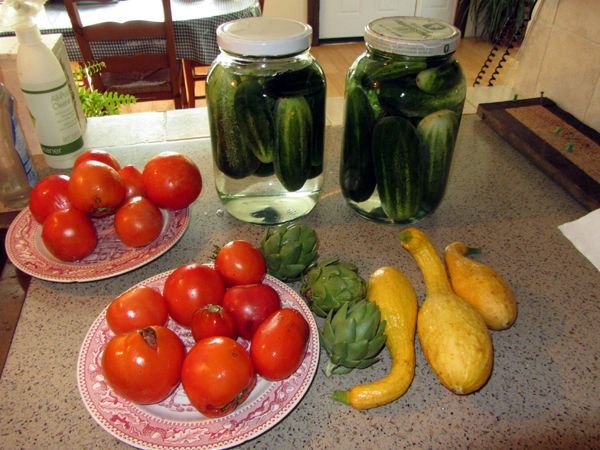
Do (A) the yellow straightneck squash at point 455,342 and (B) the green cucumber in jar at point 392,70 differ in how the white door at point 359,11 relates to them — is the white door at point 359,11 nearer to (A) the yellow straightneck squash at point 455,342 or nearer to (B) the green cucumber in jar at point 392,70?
(B) the green cucumber in jar at point 392,70

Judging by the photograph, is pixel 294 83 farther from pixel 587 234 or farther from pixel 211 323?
pixel 587 234

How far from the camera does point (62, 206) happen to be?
0.68m

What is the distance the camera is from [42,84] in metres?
0.78

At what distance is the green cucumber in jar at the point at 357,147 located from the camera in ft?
2.20

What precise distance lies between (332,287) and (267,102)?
27 cm

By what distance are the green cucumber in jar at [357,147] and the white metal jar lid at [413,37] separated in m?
0.07

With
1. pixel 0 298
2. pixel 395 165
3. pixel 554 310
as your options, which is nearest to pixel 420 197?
pixel 395 165

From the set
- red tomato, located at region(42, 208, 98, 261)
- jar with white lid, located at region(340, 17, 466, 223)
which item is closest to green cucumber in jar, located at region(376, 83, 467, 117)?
jar with white lid, located at region(340, 17, 466, 223)

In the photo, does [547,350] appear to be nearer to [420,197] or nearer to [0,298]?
[420,197]

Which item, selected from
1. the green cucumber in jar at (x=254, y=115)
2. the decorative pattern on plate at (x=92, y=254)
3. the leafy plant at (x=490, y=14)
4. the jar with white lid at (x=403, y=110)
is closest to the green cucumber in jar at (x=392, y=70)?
the jar with white lid at (x=403, y=110)

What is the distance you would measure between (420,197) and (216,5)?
5.60 ft

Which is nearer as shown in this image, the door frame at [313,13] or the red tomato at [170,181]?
the red tomato at [170,181]

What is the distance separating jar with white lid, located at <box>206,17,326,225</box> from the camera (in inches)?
24.0

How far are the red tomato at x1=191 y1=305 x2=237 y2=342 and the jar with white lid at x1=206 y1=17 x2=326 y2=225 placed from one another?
265 mm
